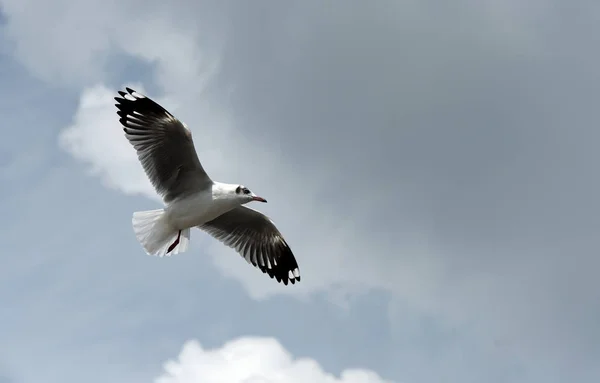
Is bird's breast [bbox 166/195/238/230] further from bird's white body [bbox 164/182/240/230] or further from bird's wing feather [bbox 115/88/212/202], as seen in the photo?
bird's wing feather [bbox 115/88/212/202]

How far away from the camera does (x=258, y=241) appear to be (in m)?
16.0

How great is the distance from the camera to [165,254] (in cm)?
1431

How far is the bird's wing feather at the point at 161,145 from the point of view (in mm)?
13781

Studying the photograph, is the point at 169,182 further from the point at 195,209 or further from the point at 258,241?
the point at 258,241

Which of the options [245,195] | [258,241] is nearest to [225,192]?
[245,195]

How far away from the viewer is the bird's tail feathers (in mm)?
14211

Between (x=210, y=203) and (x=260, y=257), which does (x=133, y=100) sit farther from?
(x=260, y=257)

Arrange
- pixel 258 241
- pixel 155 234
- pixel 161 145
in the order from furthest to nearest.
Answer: pixel 258 241 < pixel 155 234 < pixel 161 145

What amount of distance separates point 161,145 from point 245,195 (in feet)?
5.07

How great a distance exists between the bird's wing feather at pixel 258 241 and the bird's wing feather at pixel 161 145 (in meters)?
1.47

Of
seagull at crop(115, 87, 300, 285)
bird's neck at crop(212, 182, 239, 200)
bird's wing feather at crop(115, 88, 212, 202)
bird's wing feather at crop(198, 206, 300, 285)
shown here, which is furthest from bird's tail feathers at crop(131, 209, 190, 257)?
bird's wing feather at crop(198, 206, 300, 285)

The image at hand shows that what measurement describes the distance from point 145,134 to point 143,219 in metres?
1.38

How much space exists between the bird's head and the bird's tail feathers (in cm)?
127

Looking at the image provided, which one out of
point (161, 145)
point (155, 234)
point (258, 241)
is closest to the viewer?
point (161, 145)
